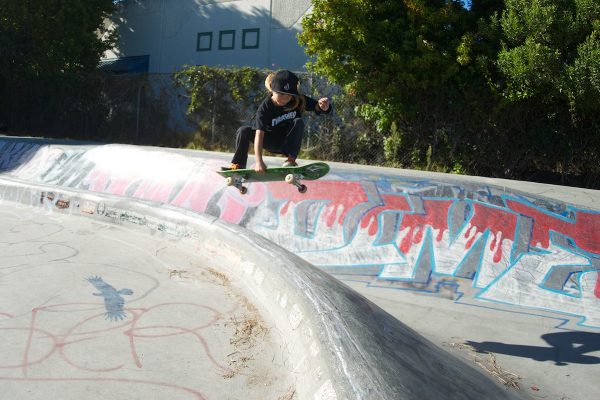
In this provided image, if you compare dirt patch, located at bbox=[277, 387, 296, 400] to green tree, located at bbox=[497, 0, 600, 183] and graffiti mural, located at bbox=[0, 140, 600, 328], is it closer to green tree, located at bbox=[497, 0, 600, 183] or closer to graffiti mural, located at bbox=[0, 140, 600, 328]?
graffiti mural, located at bbox=[0, 140, 600, 328]

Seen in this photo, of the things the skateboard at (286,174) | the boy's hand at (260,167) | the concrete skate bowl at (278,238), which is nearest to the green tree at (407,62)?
the concrete skate bowl at (278,238)

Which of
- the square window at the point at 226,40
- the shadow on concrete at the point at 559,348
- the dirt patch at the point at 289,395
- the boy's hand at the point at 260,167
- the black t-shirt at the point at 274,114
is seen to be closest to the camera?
the dirt patch at the point at 289,395

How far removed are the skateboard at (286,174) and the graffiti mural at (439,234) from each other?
55.3 inches

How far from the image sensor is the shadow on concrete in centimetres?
522

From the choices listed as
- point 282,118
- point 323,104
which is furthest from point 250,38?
point 323,104

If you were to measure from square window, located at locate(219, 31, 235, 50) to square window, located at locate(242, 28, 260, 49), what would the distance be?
1.91 feet

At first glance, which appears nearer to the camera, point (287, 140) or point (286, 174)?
point (287, 140)

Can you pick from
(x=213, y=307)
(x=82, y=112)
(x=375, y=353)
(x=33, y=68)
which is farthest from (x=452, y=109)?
(x=33, y=68)

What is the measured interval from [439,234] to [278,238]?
2.57 metres

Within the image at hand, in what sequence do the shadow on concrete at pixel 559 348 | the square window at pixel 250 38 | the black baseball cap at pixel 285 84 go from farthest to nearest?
1. the square window at pixel 250 38
2. the black baseball cap at pixel 285 84
3. the shadow on concrete at pixel 559 348

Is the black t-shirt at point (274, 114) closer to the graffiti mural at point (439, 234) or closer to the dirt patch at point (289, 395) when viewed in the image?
the graffiti mural at point (439, 234)

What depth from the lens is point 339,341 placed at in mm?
3396

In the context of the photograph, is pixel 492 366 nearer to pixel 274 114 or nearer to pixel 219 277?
pixel 219 277

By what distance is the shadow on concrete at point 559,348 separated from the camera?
5.22 meters
